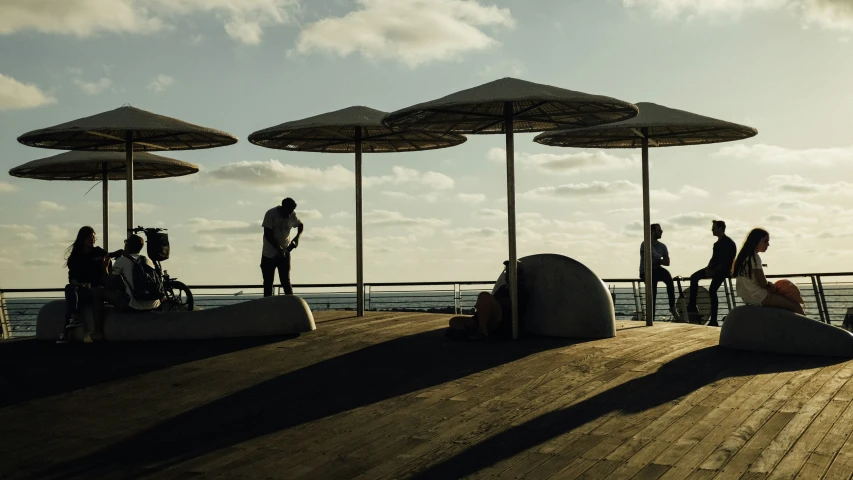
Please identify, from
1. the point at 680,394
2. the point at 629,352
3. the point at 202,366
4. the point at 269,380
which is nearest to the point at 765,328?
the point at 629,352

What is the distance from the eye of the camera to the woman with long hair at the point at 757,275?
11.4 m

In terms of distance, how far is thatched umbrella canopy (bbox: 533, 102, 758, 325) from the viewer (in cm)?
1438

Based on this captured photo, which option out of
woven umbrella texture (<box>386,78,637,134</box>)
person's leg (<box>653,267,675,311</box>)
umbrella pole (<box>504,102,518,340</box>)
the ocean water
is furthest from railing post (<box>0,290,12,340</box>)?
person's leg (<box>653,267,675,311</box>)

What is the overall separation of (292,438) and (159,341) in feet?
20.6

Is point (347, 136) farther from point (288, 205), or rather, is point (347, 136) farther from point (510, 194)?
point (510, 194)

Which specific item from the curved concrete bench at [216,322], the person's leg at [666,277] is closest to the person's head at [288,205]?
the curved concrete bench at [216,322]

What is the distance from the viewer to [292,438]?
290 inches

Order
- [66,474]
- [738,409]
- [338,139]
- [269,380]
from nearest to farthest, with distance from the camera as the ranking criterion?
[66,474]
[738,409]
[269,380]
[338,139]

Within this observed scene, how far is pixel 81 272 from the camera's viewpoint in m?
13.2

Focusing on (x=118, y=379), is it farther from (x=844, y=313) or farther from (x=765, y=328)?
(x=844, y=313)

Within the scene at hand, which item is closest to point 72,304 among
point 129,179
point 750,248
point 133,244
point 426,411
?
point 133,244

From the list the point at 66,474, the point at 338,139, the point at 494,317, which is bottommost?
the point at 66,474

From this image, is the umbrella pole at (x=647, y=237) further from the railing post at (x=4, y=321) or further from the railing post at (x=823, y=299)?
the railing post at (x=4, y=321)

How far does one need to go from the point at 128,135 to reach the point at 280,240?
295 centimetres
